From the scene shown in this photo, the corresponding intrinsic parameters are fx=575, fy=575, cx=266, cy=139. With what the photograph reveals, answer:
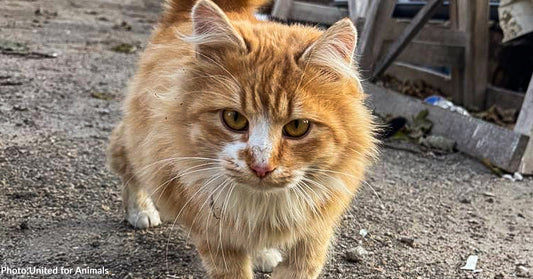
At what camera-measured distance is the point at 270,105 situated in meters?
1.88

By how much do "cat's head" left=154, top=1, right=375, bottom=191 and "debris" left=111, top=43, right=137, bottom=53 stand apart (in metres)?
5.24

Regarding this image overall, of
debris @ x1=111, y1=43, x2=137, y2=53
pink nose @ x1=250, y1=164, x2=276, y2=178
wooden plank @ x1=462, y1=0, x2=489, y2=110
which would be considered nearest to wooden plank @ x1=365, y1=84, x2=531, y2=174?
wooden plank @ x1=462, y1=0, x2=489, y2=110

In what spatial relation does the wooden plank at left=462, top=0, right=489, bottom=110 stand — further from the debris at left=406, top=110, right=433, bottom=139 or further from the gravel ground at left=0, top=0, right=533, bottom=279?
the gravel ground at left=0, top=0, right=533, bottom=279

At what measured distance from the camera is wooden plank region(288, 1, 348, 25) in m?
5.19

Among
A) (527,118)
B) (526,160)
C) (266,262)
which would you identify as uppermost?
(527,118)

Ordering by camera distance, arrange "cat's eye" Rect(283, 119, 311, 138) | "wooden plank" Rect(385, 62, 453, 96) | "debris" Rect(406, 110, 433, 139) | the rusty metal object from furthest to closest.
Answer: "wooden plank" Rect(385, 62, 453, 96) → "debris" Rect(406, 110, 433, 139) → the rusty metal object → "cat's eye" Rect(283, 119, 311, 138)

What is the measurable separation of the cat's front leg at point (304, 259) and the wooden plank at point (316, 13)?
3.25m

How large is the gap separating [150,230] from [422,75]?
3.88m

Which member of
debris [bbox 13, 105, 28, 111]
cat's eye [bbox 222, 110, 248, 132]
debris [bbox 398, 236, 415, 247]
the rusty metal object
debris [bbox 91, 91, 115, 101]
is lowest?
debris [bbox 13, 105, 28, 111]

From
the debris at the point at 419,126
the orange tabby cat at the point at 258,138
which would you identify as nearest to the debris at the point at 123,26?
the debris at the point at 419,126

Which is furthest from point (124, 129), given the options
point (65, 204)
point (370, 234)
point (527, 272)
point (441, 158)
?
point (441, 158)

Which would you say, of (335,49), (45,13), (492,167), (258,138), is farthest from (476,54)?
(45,13)

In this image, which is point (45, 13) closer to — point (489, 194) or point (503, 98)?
point (503, 98)

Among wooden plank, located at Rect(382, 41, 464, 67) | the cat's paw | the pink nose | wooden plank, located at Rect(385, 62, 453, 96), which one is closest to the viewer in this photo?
the pink nose
